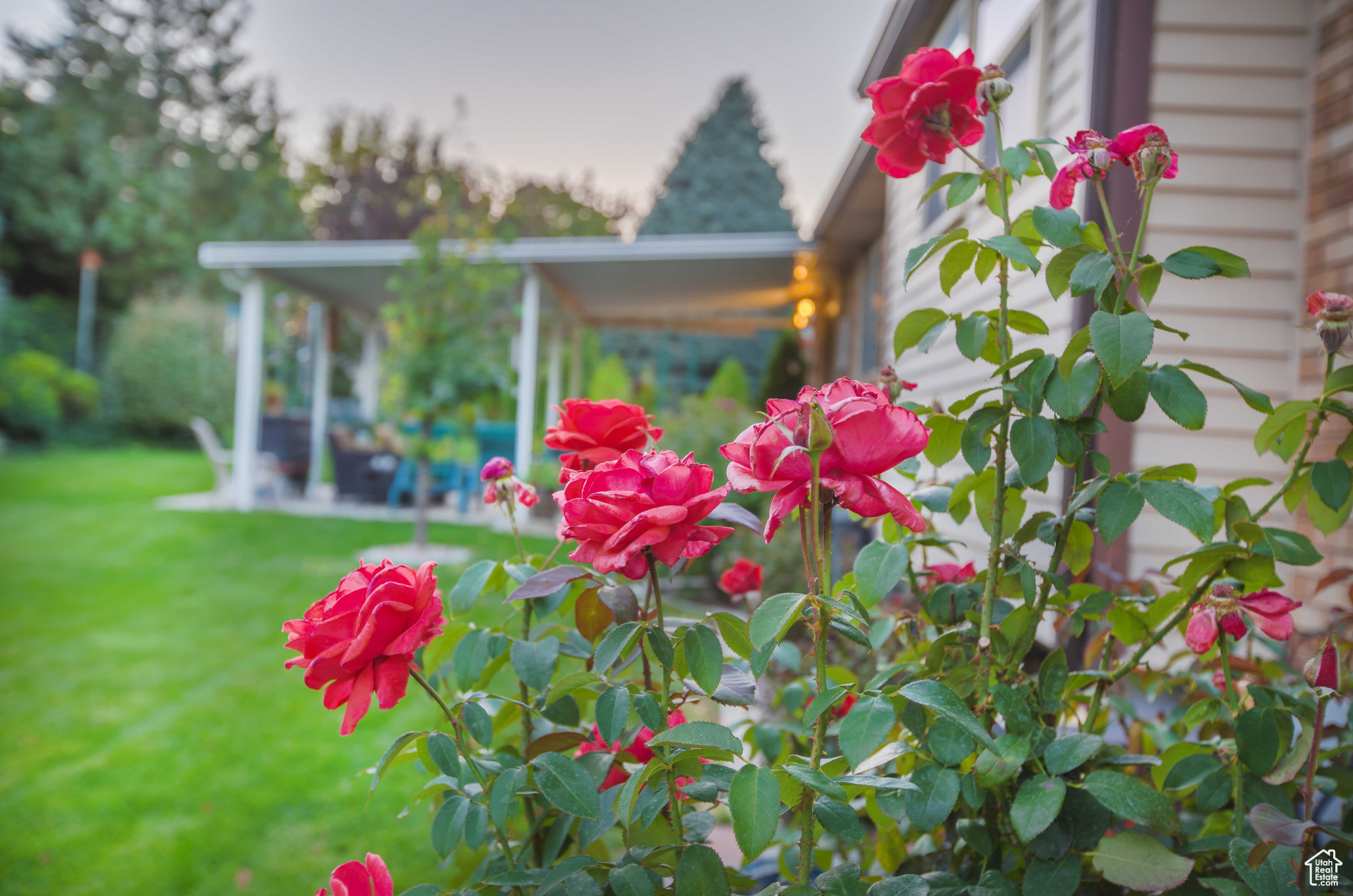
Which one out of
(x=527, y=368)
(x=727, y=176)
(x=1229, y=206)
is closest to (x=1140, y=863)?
(x=1229, y=206)

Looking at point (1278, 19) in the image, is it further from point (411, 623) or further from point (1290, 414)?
point (411, 623)

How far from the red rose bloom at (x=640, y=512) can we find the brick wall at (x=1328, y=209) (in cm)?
217

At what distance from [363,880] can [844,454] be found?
526mm

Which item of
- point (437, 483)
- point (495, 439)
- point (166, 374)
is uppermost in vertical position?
point (166, 374)

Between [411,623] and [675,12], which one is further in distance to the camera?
[675,12]

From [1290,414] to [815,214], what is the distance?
19.5 feet

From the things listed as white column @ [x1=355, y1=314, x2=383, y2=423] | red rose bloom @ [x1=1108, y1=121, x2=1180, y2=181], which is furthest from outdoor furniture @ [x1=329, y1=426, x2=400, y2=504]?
red rose bloom @ [x1=1108, y1=121, x2=1180, y2=181]

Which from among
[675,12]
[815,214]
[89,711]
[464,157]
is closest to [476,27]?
[675,12]

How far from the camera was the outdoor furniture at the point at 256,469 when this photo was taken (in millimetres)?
8664

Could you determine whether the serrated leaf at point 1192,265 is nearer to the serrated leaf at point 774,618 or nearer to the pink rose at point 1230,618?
the pink rose at point 1230,618

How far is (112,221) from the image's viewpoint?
63.5ft

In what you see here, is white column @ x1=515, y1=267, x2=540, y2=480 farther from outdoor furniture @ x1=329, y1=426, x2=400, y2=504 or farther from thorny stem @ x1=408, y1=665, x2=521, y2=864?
thorny stem @ x1=408, y1=665, x2=521, y2=864

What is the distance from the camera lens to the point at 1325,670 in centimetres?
68

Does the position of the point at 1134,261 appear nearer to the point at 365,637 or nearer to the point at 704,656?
the point at 704,656
